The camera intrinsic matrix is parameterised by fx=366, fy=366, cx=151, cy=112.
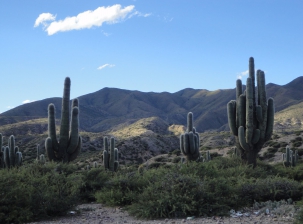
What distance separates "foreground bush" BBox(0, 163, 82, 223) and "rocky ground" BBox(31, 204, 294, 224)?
0.35 m

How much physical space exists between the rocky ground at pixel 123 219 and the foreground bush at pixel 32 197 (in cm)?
35

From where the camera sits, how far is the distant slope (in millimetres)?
116750

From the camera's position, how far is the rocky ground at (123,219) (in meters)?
8.08

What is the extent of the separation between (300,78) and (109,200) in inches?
6255

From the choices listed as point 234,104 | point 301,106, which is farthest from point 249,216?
point 301,106

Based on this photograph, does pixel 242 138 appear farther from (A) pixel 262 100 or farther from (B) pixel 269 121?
(A) pixel 262 100

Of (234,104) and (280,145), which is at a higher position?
(234,104)

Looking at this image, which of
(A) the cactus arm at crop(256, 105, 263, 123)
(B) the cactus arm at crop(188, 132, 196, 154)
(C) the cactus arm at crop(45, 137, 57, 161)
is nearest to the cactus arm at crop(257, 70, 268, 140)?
(A) the cactus arm at crop(256, 105, 263, 123)

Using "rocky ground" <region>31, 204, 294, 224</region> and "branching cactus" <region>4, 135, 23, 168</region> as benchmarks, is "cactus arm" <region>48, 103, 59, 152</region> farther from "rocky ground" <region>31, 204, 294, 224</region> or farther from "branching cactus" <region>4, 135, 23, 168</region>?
"rocky ground" <region>31, 204, 294, 224</region>

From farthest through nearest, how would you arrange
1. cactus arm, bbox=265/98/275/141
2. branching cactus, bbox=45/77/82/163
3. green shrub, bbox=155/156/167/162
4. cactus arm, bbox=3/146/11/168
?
green shrub, bbox=155/156/167/162
cactus arm, bbox=3/146/11/168
cactus arm, bbox=265/98/275/141
branching cactus, bbox=45/77/82/163

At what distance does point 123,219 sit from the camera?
913cm

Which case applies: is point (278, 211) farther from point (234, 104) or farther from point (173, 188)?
point (234, 104)

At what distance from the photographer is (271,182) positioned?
35.8 feet

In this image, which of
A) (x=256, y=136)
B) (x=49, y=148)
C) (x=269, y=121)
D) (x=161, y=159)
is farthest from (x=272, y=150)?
(x=49, y=148)
